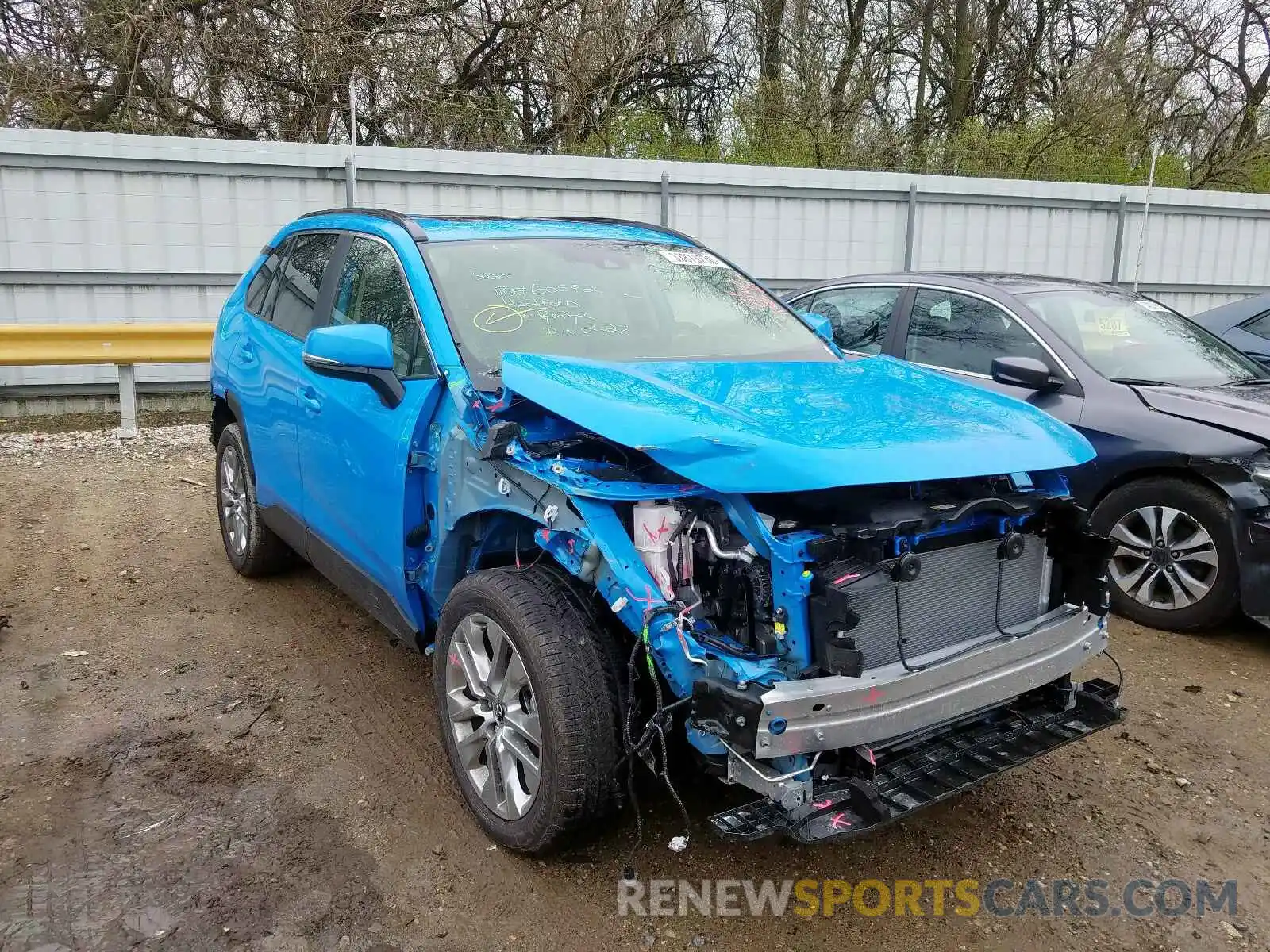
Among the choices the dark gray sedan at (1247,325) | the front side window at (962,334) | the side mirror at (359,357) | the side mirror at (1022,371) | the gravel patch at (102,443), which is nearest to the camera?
the side mirror at (359,357)

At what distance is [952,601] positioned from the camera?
2.69 meters

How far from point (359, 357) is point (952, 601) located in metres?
1.98

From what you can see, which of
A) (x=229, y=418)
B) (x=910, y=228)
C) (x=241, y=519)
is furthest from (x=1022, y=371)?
(x=910, y=228)

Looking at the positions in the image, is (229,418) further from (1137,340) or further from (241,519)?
(1137,340)

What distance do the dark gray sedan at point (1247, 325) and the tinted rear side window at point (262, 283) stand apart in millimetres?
6038

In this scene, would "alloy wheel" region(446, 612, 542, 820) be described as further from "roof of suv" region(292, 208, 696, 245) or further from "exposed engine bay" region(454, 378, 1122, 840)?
"roof of suv" region(292, 208, 696, 245)

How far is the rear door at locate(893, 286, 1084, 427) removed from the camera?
195 inches

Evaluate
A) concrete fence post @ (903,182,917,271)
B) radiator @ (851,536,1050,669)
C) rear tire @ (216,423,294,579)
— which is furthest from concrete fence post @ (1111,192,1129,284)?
rear tire @ (216,423,294,579)

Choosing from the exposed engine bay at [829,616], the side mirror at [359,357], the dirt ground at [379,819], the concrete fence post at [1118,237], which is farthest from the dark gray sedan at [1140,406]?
the concrete fence post at [1118,237]

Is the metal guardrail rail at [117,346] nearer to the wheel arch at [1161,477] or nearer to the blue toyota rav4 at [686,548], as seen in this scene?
the blue toyota rav4 at [686,548]

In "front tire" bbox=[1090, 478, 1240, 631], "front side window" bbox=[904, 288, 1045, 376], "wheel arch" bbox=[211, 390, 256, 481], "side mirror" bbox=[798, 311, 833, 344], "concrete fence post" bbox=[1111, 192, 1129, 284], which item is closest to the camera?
"side mirror" bbox=[798, 311, 833, 344]

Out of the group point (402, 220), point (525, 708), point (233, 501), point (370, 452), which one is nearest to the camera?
point (525, 708)

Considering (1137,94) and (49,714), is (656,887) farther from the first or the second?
(1137,94)

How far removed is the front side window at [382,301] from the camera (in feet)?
11.1
